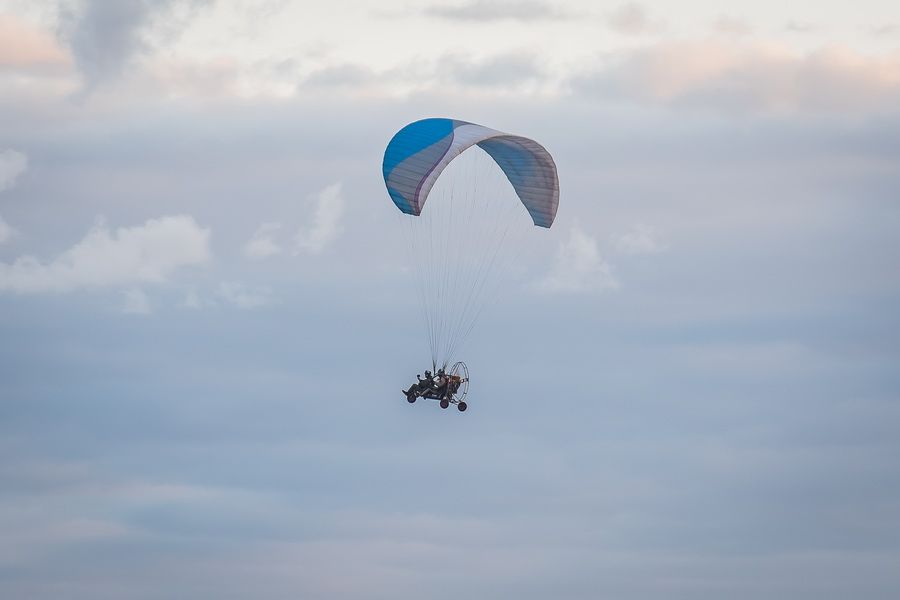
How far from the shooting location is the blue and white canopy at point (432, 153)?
91812mm

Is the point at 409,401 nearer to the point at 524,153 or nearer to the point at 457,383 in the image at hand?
the point at 457,383

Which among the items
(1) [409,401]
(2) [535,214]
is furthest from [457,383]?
(2) [535,214]

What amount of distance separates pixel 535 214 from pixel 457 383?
1016 centimetres

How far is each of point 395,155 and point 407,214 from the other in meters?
2.82

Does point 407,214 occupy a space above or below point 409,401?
above

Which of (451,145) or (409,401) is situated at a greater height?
(451,145)

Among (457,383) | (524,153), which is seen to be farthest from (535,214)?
(457,383)

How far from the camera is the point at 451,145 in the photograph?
301 feet

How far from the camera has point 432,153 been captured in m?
92.0

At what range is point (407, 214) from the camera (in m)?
92.2

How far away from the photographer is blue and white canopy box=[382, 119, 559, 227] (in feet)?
301

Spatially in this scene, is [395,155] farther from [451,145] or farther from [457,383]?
[457,383]

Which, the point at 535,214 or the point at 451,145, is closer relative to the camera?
the point at 451,145

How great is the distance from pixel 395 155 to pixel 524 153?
6396mm
